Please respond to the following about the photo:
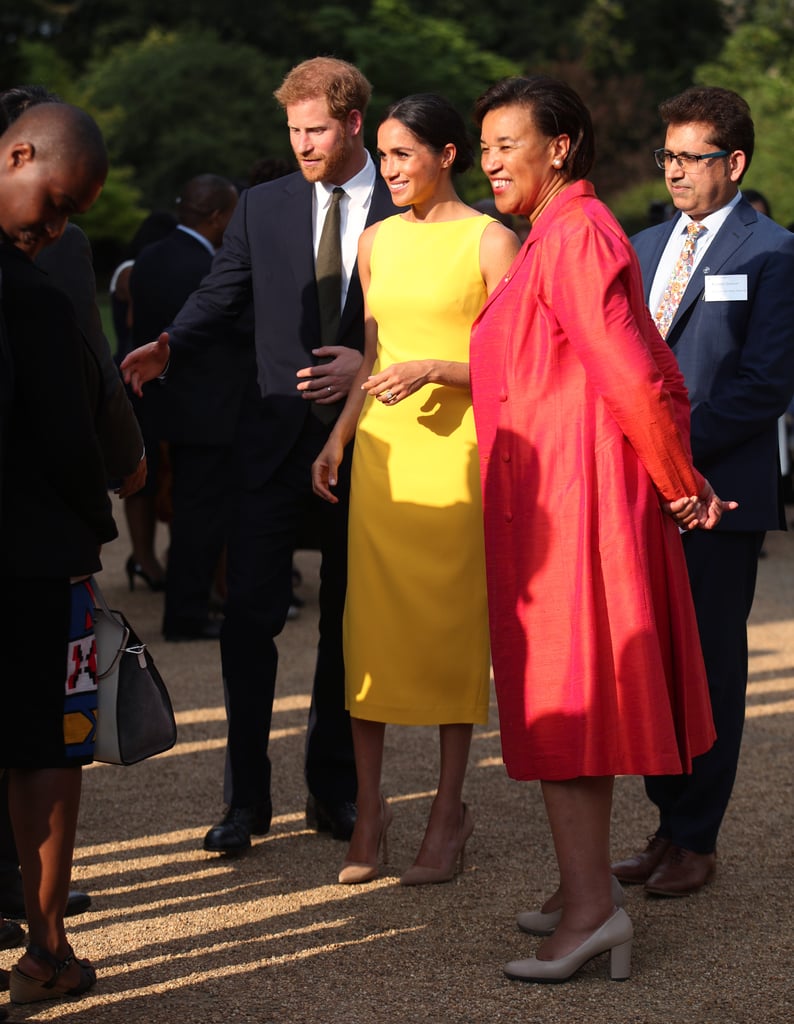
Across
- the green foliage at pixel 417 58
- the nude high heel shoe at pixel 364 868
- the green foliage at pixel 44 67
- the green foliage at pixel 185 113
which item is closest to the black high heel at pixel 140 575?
the nude high heel shoe at pixel 364 868

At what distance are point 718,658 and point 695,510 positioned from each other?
0.89m

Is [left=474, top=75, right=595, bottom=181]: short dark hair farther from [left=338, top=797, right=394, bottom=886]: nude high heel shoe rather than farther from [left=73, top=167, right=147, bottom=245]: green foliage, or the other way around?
[left=73, top=167, right=147, bottom=245]: green foliage

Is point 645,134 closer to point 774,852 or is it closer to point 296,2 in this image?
point 296,2

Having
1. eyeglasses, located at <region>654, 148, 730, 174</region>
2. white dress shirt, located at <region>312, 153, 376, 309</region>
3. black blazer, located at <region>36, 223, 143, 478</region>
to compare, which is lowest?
black blazer, located at <region>36, 223, 143, 478</region>

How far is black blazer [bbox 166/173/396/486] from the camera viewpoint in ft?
15.3

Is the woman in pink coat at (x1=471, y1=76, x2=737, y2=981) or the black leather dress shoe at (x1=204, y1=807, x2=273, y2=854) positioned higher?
the woman in pink coat at (x1=471, y1=76, x2=737, y2=981)

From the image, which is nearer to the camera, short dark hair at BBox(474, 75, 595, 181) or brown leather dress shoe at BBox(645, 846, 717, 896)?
short dark hair at BBox(474, 75, 595, 181)

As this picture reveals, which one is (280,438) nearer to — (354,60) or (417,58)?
(417,58)

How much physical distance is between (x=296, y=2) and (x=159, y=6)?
178 inches

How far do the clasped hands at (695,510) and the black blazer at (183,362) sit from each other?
4821 millimetres

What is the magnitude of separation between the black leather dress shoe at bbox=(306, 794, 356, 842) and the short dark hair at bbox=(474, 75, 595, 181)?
2189 mm

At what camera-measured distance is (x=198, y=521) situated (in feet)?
27.0

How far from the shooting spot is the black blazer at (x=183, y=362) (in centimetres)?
810

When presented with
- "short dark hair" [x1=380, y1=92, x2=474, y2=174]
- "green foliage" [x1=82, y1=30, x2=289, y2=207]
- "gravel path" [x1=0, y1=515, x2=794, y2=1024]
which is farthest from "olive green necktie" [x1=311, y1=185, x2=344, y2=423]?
"green foliage" [x1=82, y1=30, x2=289, y2=207]
